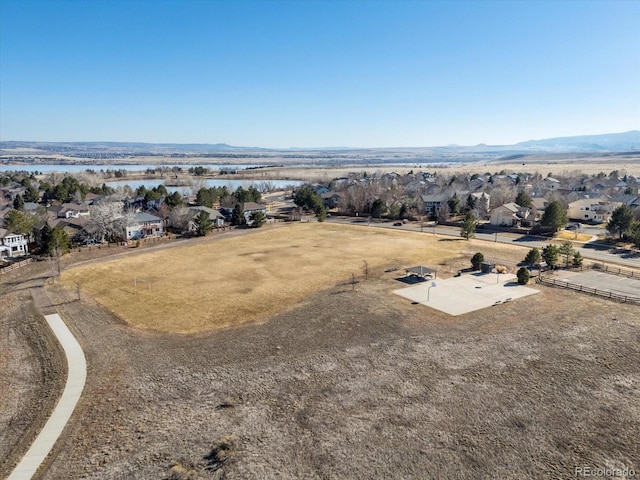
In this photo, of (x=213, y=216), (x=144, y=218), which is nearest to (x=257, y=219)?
(x=213, y=216)

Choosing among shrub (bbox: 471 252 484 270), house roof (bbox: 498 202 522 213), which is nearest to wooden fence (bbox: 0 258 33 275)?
shrub (bbox: 471 252 484 270)

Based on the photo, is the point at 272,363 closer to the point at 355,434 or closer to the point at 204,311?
the point at 355,434

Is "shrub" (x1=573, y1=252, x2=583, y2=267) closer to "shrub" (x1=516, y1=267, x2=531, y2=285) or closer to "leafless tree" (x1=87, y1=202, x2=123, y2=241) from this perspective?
"shrub" (x1=516, y1=267, x2=531, y2=285)

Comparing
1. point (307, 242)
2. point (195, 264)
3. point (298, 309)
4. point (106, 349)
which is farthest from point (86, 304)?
point (307, 242)

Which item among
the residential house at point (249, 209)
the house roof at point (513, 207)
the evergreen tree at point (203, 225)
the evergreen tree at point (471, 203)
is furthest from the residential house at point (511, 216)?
the evergreen tree at point (203, 225)

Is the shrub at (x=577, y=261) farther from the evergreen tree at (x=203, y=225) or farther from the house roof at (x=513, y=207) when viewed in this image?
the evergreen tree at (x=203, y=225)

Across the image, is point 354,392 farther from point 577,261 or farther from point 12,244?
→ point 12,244

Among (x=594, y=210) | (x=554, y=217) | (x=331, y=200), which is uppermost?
(x=554, y=217)
